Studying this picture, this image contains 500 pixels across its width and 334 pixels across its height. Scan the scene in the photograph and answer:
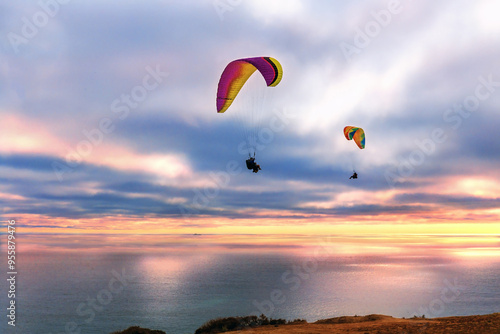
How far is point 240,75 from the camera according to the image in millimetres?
30734

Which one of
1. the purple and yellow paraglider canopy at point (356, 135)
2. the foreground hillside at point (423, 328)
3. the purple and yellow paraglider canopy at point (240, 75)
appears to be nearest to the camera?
the foreground hillside at point (423, 328)

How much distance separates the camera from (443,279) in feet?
364

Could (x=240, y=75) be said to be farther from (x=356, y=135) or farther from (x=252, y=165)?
(x=356, y=135)

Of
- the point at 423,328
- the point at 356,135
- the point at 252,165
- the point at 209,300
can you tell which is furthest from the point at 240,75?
the point at 209,300

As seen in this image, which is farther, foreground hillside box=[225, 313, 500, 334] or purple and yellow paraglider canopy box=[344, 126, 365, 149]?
purple and yellow paraglider canopy box=[344, 126, 365, 149]

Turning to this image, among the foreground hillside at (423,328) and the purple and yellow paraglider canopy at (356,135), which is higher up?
the purple and yellow paraglider canopy at (356,135)

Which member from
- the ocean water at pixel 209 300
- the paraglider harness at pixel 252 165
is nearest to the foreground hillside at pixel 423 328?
the paraglider harness at pixel 252 165

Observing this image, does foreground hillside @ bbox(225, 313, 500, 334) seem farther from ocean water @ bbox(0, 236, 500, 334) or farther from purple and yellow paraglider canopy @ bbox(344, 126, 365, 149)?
purple and yellow paraglider canopy @ bbox(344, 126, 365, 149)

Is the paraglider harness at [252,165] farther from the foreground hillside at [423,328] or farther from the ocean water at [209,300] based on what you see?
the ocean water at [209,300]

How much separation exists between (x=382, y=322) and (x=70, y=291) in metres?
77.0

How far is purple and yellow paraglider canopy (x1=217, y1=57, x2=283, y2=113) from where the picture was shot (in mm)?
A: 30312

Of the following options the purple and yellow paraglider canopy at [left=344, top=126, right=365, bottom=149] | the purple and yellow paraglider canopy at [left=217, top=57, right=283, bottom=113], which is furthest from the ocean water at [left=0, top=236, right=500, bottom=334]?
the purple and yellow paraglider canopy at [left=217, top=57, right=283, bottom=113]

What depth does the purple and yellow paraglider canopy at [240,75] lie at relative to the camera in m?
30.3

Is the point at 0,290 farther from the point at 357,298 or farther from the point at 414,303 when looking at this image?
the point at 414,303
